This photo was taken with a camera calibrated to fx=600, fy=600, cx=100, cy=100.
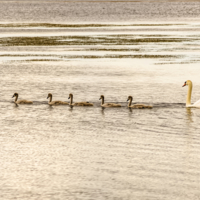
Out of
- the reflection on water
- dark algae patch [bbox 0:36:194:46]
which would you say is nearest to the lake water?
the reflection on water

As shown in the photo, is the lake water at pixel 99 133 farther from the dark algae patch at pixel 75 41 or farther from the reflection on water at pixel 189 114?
the dark algae patch at pixel 75 41

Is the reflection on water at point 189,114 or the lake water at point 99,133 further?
the reflection on water at point 189,114

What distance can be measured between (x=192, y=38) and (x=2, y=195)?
39.8 meters

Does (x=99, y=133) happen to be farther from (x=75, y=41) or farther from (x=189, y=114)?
(x=75, y=41)

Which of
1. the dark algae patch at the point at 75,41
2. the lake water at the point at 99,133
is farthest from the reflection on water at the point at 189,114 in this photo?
the dark algae patch at the point at 75,41

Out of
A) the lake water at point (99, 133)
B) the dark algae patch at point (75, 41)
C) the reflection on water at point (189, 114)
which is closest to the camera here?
the lake water at point (99, 133)

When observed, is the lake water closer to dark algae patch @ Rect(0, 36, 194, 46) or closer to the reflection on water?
the reflection on water

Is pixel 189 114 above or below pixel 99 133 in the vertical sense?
above

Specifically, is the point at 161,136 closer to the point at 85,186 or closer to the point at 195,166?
the point at 195,166

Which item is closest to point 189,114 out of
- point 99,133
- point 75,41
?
point 99,133

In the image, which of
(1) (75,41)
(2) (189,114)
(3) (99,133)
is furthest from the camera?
(1) (75,41)

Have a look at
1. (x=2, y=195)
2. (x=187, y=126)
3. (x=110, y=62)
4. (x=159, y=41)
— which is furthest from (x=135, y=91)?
(x=159, y=41)

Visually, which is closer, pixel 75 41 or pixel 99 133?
pixel 99 133

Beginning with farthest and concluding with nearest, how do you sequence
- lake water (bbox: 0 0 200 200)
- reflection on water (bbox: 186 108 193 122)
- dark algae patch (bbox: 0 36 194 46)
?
1. dark algae patch (bbox: 0 36 194 46)
2. reflection on water (bbox: 186 108 193 122)
3. lake water (bbox: 0 0 200 200)
